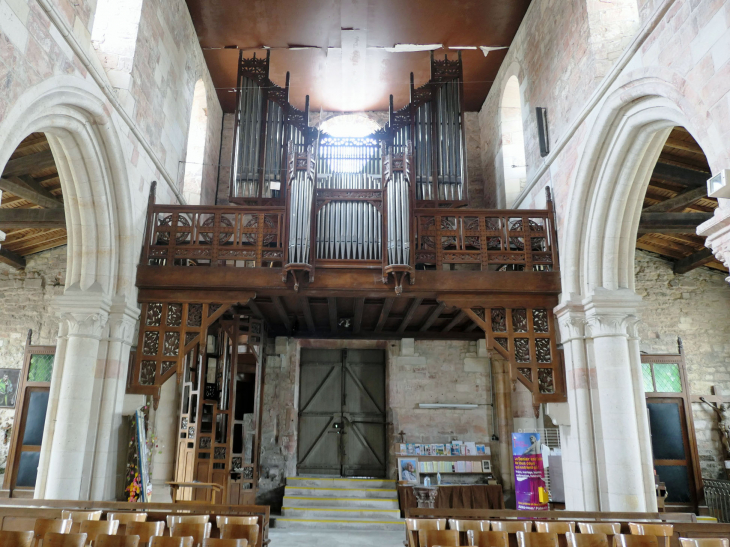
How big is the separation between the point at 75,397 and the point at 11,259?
479 cm

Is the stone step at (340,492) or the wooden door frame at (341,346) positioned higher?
the wooden door frame at (341,346)

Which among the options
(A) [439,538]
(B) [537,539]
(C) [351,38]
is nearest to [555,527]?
(B) [537,539]

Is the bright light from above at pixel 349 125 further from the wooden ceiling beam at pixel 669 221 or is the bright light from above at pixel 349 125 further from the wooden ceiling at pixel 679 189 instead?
the wooden ceiling beam at pixel 669 221

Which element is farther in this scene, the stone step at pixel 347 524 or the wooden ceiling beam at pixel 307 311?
the stone step at pixel 347 524

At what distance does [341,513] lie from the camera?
946 centimetres

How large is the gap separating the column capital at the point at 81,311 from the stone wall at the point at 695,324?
28.5ft

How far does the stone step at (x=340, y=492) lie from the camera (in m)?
9.95

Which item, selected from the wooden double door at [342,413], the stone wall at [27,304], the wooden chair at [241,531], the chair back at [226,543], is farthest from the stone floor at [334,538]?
the stone wall at [27,304]

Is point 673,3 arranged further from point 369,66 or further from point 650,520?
point 369,66

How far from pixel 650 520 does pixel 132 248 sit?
6.23 meters

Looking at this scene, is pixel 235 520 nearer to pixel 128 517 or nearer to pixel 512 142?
pixel 128 517

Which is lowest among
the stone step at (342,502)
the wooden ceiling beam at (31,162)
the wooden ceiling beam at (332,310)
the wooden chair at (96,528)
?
the stone step at (342,502)

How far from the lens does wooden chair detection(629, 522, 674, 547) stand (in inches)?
174

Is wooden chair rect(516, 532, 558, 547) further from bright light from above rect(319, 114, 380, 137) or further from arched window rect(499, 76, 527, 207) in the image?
bright light from above rect(319, 114, 380, 137)
